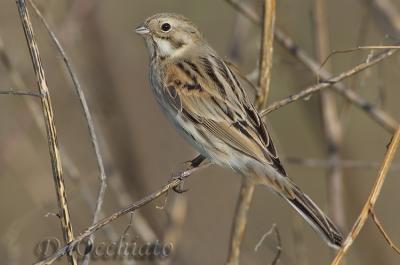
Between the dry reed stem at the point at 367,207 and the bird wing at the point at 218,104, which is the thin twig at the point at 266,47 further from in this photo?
the dry reed stem at the point at 367,207

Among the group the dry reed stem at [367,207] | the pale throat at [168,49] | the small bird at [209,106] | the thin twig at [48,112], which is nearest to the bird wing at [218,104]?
the small bird at [209,106]

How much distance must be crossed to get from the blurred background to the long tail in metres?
0.47

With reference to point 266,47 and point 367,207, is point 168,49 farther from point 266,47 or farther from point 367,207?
point 367,207

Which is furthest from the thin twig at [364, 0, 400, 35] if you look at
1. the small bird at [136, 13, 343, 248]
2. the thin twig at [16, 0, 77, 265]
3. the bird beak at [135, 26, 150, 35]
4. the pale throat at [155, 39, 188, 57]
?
the thin twig at [16, 0, 77, 265]

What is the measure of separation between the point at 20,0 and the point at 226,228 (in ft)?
14.7

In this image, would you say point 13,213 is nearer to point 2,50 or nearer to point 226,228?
point 226,228

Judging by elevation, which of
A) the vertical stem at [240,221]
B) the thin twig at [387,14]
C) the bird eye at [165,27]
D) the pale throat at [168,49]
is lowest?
the vertical stem at [240,221]

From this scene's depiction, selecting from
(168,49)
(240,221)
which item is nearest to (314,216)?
(240,221)

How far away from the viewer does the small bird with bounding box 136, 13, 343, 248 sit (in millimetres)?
3729

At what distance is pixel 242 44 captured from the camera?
17.5ft

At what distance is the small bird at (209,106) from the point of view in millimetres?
3729

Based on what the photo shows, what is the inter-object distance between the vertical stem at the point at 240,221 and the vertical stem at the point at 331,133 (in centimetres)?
102

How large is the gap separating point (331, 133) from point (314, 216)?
170cm

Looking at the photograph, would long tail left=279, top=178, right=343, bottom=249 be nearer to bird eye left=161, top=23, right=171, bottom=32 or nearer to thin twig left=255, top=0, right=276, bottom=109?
thin twig left=255, top=0, right=276, bottom=109
